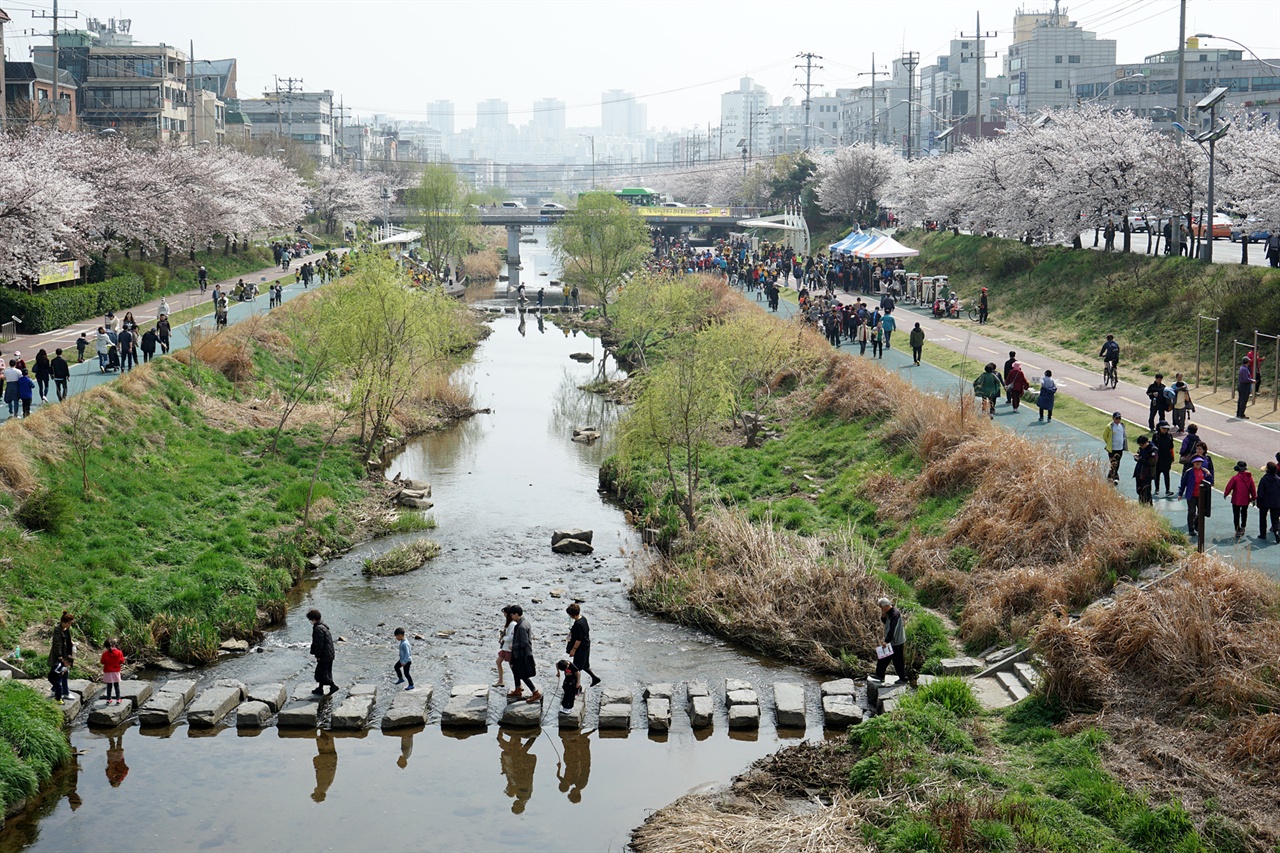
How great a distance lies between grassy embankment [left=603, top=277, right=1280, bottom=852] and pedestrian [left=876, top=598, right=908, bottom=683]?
4.38 feet

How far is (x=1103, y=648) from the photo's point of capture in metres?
17.1

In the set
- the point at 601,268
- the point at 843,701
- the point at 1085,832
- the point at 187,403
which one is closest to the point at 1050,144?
the point at 601,268

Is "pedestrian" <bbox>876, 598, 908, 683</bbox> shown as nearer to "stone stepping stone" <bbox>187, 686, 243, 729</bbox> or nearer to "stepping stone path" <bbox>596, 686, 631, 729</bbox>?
"stepping stone path" <bbox>596, 686, 631, 729</bbox>

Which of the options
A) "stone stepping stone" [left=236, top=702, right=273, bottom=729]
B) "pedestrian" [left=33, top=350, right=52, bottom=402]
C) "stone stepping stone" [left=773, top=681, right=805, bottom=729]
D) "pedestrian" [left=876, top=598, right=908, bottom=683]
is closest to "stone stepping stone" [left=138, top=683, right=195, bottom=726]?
"stone stepping stone" [left=236, top=702, right=273, bottom=729]

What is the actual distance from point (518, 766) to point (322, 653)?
12.8ft

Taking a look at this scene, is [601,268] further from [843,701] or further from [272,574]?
[843,701]

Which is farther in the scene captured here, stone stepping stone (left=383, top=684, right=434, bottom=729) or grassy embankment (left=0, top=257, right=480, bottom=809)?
grassy embankment (left=0, top=257, right=480, bottom=809)

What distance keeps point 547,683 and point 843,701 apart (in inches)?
194

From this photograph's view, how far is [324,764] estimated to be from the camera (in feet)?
58.0

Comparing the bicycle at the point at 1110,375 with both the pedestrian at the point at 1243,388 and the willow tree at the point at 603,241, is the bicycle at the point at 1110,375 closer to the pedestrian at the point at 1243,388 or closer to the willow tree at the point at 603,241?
the pedestrian at the point at 1243,388

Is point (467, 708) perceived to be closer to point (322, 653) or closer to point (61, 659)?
point (322, 653)

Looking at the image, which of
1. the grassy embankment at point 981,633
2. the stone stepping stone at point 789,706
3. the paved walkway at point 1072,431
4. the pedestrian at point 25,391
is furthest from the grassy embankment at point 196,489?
the paved walkway at point 1072,431

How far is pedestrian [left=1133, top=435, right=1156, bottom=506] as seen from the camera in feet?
74.5

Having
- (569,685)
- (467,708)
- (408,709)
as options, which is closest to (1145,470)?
(569,685)
